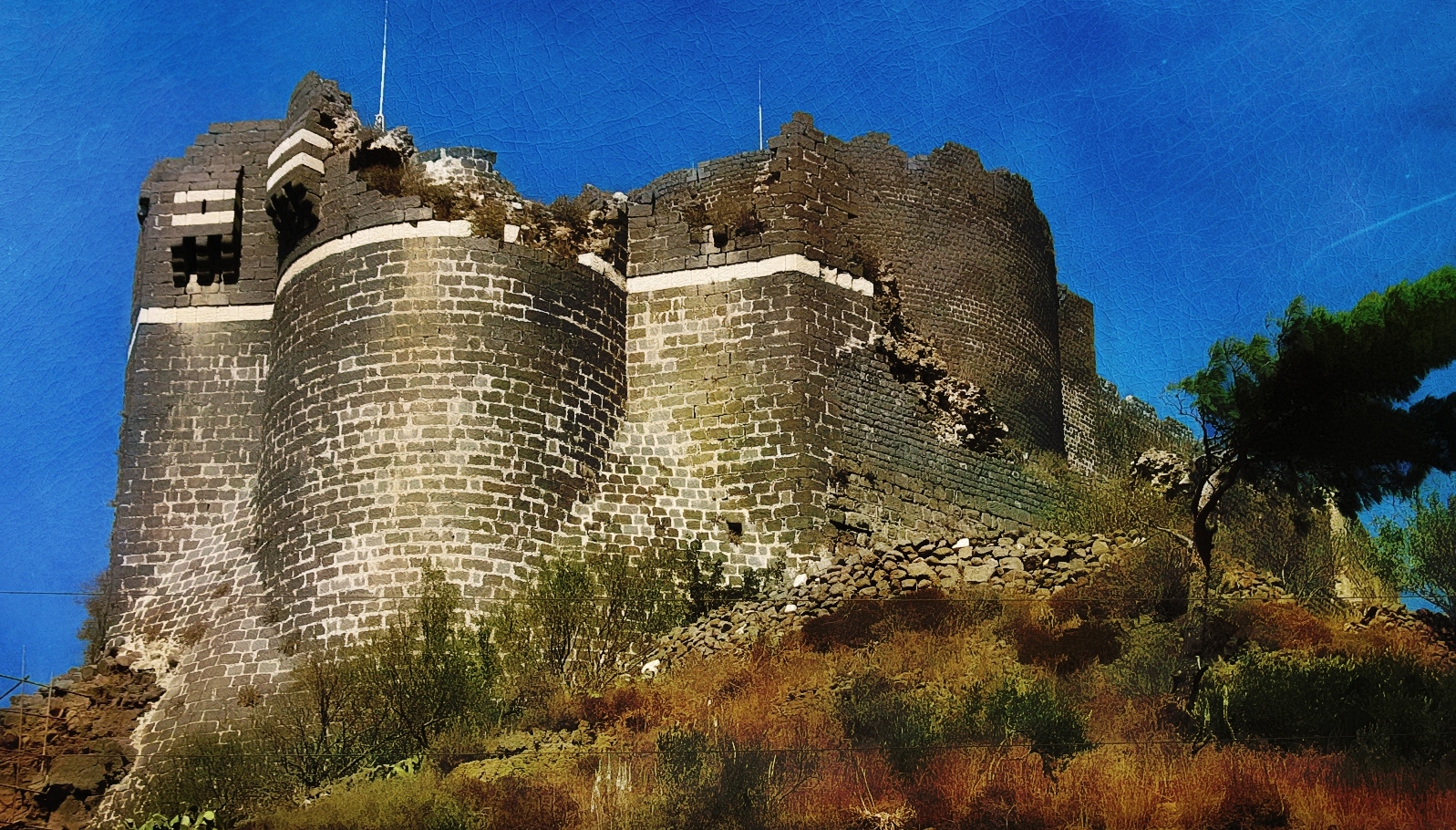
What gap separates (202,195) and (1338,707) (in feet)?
52.6

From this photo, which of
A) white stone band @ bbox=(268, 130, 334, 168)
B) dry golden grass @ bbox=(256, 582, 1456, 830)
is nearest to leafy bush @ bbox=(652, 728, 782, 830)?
dry golden grass @ bbox=(256, 582, 1456, 830)

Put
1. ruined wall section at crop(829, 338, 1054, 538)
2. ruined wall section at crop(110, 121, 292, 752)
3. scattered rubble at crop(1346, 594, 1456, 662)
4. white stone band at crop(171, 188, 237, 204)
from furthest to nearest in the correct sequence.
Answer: white stone band at crop(171, 188, 237, 204) < ruined wall section at crop(829, 338, 1054, 538) < ruined wall section at crop(110, 121, 292, 752) < scattered rubble at crop(1346, 594, 1456, 662)

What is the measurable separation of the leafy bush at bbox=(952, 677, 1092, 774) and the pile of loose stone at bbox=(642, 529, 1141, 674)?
3.55 m

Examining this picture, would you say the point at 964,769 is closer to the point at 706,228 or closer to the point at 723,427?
the point at 723,427

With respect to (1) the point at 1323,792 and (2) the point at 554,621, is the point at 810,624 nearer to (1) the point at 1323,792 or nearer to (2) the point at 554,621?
(2) the point at 554,621

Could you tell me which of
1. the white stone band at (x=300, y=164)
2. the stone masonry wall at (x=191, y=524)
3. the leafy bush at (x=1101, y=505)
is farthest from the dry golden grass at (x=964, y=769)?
the white stone band at (x=300, y=164)

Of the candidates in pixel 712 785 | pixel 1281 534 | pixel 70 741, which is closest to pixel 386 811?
pixel 712 785

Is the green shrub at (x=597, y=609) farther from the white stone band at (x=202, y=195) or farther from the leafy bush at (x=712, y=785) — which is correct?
the white stone band at (x=202, y=195)

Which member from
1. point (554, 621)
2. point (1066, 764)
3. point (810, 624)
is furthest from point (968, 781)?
point (554, 621)

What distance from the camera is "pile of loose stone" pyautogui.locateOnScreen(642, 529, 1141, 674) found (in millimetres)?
19125

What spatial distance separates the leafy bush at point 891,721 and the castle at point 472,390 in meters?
4.46

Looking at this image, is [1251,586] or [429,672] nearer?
[429,672]

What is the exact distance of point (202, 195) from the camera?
23672mm

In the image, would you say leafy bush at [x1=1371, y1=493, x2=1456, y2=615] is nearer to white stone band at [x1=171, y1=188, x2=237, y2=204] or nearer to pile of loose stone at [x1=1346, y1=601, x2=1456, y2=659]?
pile of loose stone at [x1=1346, y1=601, x2=1456, y2=659]
